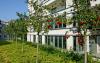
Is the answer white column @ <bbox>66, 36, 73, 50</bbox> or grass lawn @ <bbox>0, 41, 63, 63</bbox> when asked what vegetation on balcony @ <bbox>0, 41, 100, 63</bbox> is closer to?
grass lawn @ <bbox>0, 41, 63, 63</bbox>

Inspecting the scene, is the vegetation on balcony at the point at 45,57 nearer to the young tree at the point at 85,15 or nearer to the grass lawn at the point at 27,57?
the grass lawn at the point at 27,57

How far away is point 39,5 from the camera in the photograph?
715 inches

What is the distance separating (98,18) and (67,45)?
2084 centimetres

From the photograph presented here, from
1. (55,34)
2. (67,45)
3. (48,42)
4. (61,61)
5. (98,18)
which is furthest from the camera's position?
(48,42)

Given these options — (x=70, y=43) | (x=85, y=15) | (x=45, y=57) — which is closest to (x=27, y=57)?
(x=45, y=57)

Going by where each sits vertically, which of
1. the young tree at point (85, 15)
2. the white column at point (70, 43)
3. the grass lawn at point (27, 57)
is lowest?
the grass lawn at point (27, 57)

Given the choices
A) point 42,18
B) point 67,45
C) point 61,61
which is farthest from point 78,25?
point 67,45

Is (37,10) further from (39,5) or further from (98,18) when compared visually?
(98,18)

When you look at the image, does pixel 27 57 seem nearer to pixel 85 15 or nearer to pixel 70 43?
pixel 70 43

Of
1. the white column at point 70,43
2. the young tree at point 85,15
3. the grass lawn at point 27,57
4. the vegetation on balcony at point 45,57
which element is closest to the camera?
the young tree at point 85,15

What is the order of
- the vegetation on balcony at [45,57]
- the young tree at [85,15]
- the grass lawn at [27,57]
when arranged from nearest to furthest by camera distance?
1. the young tree at [85,15]
2. the vegetation on balcony at [45,57]
3. the grass lawn at [27,57]

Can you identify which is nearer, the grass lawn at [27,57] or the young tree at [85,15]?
the young tree at [85,15]

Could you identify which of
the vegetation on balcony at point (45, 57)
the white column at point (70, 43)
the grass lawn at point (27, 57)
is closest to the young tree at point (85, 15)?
the vegetation on balcony at point (45, 57)

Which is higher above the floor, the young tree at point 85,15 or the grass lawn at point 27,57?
the young tree at point 85,15
